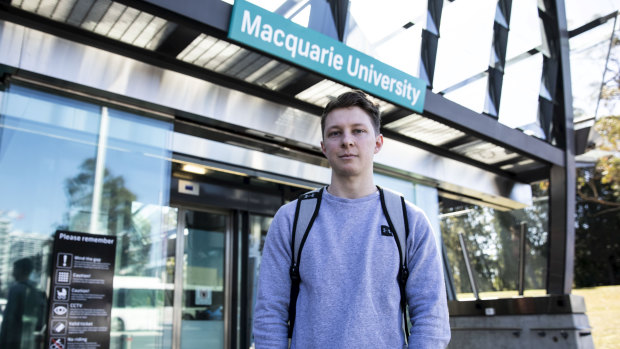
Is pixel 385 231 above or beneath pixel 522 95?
beneath

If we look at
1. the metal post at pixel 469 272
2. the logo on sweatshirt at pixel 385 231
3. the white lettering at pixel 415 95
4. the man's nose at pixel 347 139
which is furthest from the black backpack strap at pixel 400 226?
the metal post at pixel 469 272

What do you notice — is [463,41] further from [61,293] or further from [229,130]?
[61,293]

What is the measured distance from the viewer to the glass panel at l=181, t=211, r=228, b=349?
7.84 metres

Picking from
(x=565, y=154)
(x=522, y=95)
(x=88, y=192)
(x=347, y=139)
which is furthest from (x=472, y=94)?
(x=347, y=139)

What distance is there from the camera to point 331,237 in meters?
2.08

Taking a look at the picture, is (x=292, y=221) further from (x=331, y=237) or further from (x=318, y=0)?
(x=318, y=0)

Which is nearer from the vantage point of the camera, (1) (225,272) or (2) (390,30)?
(2) (390,30)

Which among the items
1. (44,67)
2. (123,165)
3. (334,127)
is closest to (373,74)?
(123,165)

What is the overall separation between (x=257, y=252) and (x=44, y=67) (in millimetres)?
4550

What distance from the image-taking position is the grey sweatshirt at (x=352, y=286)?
75.7 inches

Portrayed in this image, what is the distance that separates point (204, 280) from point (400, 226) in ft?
21.1

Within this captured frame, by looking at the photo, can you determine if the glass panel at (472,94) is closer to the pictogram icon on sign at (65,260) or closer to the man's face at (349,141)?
the pictogram icon on sign at (65,260)

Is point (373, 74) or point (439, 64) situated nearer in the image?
point (373, 74)

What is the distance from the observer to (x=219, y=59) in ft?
19.9
